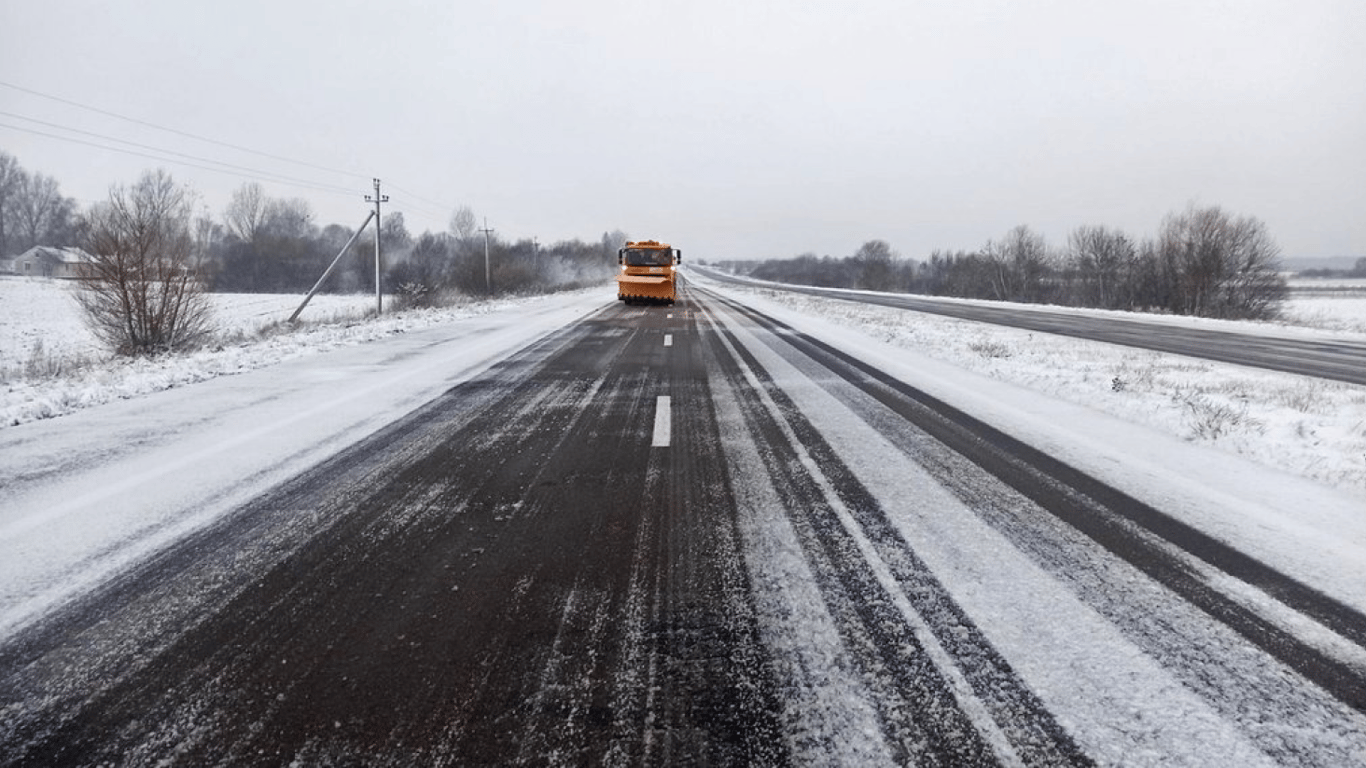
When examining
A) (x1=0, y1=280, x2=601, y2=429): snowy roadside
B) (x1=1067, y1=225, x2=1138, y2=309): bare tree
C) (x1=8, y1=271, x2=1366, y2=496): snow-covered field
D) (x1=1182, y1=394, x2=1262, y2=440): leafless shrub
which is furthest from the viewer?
(x1=1067, y1=225, x2=1138, y2=309): bare tree

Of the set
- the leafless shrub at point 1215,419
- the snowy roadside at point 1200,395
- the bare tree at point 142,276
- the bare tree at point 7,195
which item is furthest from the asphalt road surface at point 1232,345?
the bare tree at point 7,195

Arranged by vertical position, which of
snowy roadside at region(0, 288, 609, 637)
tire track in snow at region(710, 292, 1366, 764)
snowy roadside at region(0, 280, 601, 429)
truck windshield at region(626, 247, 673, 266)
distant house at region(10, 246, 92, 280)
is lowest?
tire track in snow at region(710, 292, 1366, 764)

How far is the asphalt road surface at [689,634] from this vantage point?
204cm

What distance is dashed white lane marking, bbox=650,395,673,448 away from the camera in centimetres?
594

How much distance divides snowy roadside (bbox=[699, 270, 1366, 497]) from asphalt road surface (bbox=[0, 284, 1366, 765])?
2522mm

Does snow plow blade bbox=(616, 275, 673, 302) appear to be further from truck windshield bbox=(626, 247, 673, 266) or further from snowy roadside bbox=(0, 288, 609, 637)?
snowy roadside bbox=(0, 288, 609, 637)

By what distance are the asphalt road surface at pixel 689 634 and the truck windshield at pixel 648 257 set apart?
84.2 ft

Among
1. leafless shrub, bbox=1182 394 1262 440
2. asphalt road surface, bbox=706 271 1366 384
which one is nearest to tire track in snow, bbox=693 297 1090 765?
leafless shrub, bbox=1182 394 1262 440

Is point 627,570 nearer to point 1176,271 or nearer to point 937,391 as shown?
point 937,391

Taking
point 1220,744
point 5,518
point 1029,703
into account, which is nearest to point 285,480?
point 5,518

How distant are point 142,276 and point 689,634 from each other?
16.5m

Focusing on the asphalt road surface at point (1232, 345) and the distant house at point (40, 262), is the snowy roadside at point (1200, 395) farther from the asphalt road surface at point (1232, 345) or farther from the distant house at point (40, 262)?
the distant house at point (40, 262)

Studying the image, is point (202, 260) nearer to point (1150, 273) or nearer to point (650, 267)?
point (650, 267)

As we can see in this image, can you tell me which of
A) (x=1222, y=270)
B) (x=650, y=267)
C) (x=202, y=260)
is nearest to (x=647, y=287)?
(x=650, y=267)
